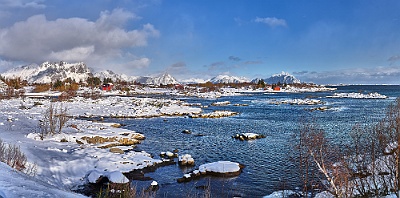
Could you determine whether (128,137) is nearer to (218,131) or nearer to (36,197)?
(218,131)

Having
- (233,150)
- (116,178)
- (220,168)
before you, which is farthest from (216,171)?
(233,150)

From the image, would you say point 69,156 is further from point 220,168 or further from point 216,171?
point 220,168

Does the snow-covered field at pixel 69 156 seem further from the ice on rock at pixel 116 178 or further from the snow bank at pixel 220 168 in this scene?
the snow bank at pixel 220 168

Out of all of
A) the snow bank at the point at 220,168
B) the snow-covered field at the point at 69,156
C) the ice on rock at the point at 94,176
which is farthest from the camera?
the snow bank at the point at 220,168

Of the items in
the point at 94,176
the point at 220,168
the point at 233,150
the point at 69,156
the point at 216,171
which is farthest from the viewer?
the point at 233,150

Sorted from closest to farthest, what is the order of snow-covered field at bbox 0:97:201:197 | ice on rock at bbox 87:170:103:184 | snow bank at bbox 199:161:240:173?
1. snow-covered field at bbox 0:97:201:197
2. ice on rock at bbox 87:170:103:184
3. snow bank at bbox 199:161:240:173

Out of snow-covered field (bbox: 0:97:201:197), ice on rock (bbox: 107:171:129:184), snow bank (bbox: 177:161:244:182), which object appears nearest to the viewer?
snow-covered field (bbox: 0:97:201:197)

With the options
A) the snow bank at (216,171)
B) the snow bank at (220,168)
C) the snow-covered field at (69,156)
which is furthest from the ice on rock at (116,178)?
the snow bank at (220,168)

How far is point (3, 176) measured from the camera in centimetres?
659

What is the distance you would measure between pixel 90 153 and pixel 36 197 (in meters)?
13.7

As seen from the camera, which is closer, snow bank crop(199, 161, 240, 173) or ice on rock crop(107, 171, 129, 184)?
ice on rock crop(107, 171, 129, 184)

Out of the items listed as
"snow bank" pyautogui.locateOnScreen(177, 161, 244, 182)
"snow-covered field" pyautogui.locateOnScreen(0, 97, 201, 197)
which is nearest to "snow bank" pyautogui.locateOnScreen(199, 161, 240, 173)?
"snow bank" pyautogui.locateOnScreen(177, 161, 244, 182)

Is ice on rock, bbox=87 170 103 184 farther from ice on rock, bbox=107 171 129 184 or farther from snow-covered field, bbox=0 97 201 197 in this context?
ice on rock, bbox=107 171 129 184

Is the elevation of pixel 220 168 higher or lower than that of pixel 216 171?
higher
